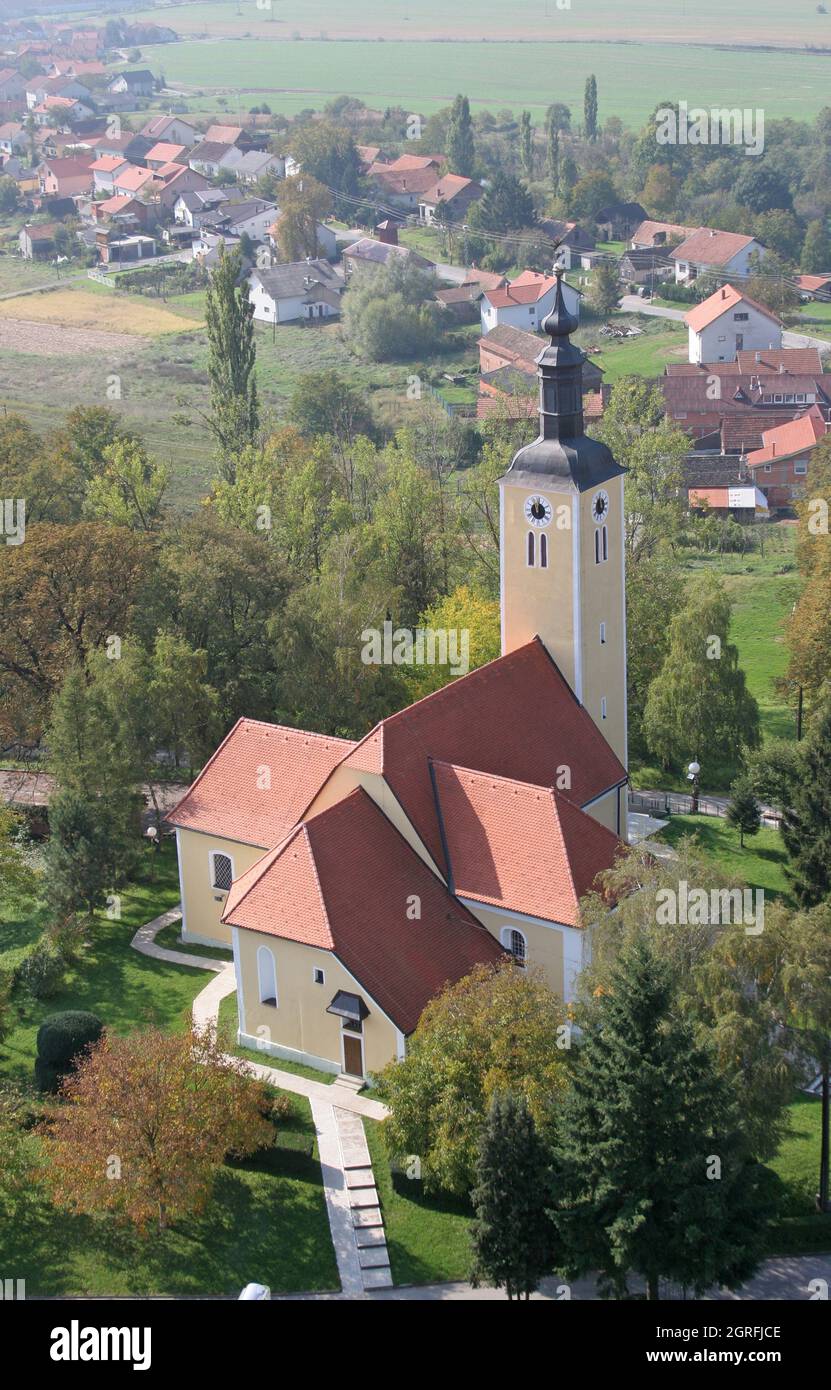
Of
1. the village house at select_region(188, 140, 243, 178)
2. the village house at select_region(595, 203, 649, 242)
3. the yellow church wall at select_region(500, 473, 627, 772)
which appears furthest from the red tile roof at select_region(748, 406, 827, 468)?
the village house at select_region(188, 140, 243, 178)

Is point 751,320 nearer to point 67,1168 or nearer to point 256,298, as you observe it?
point 256,298

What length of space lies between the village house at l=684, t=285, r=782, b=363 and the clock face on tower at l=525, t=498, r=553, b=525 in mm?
74959

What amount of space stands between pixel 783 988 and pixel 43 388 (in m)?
91.1

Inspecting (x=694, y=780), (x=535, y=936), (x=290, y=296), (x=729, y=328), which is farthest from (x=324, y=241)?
(x=535, y=936)

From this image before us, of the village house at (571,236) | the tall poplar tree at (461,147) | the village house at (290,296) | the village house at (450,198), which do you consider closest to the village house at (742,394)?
the village house at (290,296)

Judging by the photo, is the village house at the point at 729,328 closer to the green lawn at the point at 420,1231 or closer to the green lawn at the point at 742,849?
the green lawn at the point at 742,849

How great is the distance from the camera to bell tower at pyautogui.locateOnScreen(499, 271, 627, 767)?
45219mm

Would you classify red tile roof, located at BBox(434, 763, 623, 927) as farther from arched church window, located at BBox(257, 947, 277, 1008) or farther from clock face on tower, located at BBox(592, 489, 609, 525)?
clock face on tower, located at BBox(592, 489, 609, 525)

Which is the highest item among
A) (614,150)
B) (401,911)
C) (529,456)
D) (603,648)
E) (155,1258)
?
(614,150)

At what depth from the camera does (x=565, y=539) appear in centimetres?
4594

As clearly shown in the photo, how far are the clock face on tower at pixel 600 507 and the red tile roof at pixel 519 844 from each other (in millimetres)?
8057

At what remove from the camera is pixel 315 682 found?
53.9m

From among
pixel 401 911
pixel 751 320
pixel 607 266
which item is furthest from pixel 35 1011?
pixel 607 266

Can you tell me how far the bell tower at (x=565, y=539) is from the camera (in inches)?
1780
